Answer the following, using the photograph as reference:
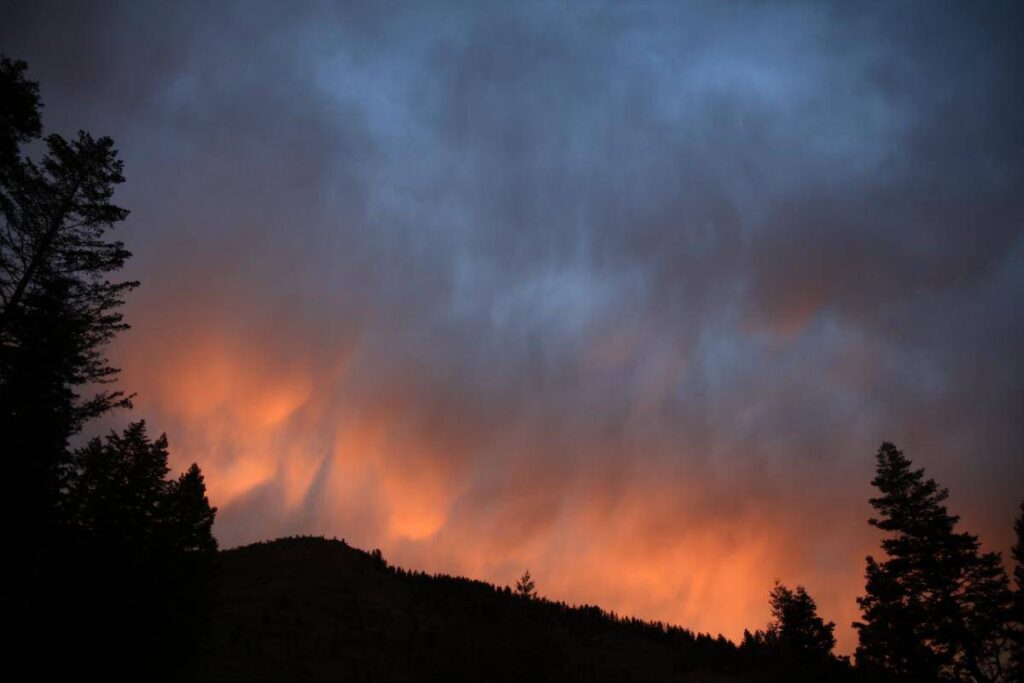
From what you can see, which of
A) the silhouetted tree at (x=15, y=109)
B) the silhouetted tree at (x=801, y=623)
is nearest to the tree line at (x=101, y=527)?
the silhouetted tree at (x=15, y=109)

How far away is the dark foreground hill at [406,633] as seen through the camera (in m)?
23.7

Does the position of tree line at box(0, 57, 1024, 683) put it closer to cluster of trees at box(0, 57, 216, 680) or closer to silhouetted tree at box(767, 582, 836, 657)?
cluster of trees at box(0, 57, 216, 680)

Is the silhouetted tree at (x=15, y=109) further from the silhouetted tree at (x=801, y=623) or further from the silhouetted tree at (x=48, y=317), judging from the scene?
the silhouetted tree at (x=801, y=623)

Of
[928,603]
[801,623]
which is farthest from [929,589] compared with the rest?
[801,623]

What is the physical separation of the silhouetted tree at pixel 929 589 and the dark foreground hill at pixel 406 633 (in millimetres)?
8210

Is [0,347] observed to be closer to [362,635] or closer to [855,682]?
[362,635]

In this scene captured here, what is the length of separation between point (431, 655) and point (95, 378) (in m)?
19.2

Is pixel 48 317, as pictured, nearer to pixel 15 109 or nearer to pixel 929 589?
pixel 15 109

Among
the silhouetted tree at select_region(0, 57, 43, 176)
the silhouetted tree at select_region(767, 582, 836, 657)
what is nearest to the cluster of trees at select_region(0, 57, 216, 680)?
the silhouetted tree at select_region(0, 57, 43, 176)

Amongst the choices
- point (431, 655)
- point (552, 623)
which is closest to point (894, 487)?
point (552, 623)

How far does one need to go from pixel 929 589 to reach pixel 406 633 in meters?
26.9

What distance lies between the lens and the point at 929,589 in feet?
91.9

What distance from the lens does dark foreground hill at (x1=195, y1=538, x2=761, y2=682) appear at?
23.7m

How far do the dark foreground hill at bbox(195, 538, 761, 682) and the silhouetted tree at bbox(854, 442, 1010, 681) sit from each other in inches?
323
